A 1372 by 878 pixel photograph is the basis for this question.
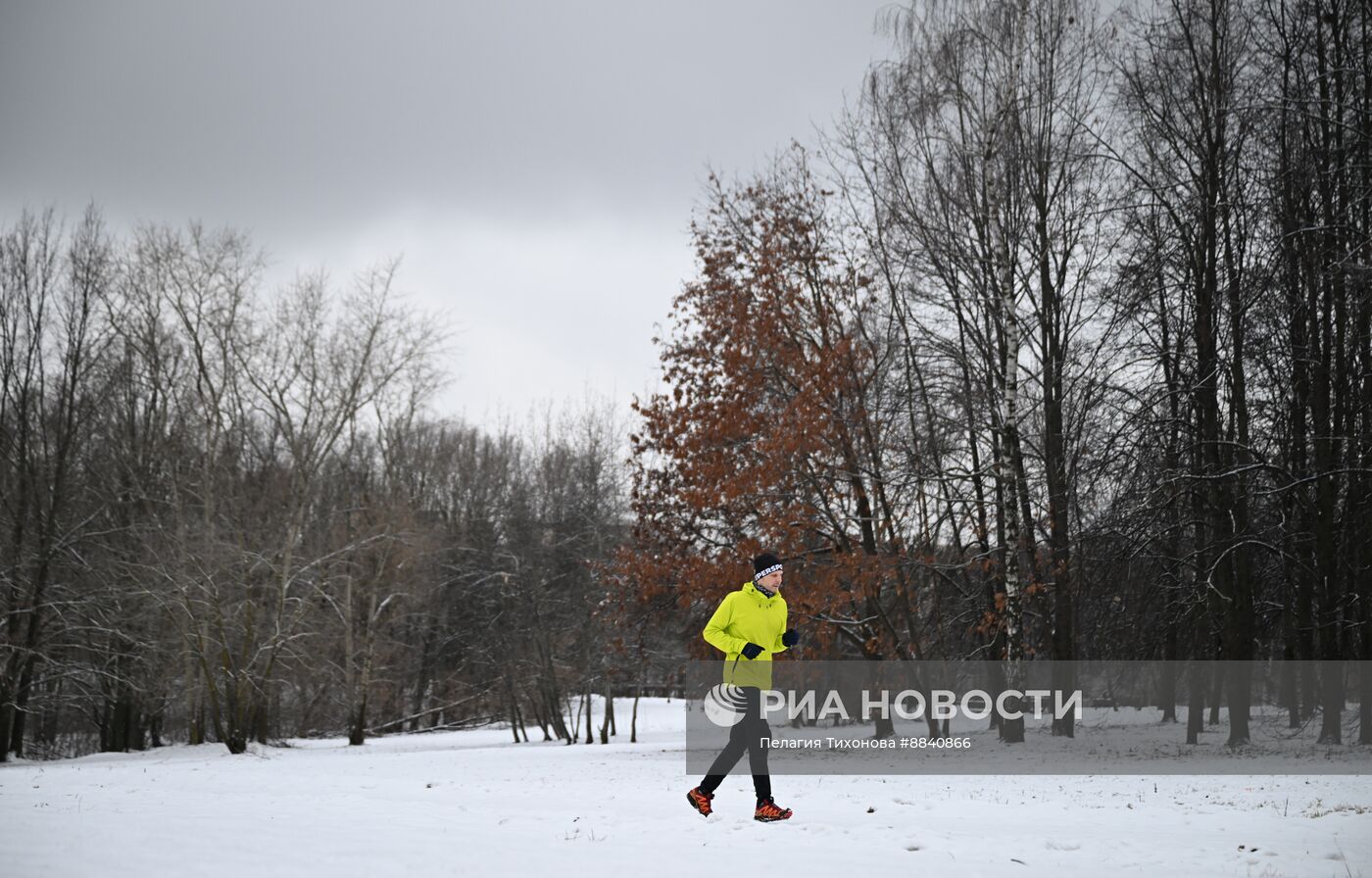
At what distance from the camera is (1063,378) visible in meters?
19.2

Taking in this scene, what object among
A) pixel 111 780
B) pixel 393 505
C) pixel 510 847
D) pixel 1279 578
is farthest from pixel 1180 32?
pixel 393 505

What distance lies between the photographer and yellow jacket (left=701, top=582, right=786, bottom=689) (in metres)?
7.80

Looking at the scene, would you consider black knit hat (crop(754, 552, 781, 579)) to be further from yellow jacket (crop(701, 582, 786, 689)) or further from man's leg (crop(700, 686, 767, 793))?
man's leg (crop(700, 686, 767, 793))

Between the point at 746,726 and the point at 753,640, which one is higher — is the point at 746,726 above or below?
below

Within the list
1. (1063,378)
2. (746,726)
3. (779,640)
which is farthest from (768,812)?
(1063,378)

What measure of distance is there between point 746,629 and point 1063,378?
1353 cm

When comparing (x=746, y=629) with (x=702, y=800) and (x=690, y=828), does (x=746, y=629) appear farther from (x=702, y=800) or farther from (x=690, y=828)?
(x=690, y=828)

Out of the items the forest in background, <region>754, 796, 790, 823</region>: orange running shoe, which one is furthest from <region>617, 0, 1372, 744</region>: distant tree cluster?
<region>754, 796, 790, 823</region>: orange running shoe

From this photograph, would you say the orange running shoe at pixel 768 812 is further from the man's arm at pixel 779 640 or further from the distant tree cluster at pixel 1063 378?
the distant tree cluster at pixel 1063 378

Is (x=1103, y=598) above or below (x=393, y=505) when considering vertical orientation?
below

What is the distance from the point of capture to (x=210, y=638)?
87.0ft

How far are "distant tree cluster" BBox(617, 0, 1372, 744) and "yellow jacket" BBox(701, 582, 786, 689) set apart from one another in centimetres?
1070

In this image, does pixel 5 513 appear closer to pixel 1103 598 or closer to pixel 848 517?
pixel 848 517

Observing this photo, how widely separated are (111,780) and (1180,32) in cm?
2253
